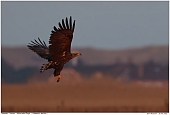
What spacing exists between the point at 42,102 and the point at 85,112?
1.69 ft

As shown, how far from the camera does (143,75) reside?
248 inches

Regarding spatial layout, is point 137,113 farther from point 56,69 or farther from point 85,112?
point 56,69

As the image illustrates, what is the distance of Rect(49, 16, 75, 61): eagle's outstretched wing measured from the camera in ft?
16.0

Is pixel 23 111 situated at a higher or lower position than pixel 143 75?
lower

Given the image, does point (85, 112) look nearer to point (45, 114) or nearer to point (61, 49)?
point (45, 114)

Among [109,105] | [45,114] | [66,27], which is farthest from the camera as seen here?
[109,105]

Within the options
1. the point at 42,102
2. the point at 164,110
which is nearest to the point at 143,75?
the point at 164,110

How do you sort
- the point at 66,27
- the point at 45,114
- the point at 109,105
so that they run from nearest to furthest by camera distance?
the point at 66,27 < the point at 45,114 < the point at 109,105

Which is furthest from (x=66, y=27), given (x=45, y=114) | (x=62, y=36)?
(x=45, y=114)

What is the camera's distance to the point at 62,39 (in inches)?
193

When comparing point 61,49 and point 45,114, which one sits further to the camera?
point 45,114

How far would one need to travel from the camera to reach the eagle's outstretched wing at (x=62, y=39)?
16.0 feet

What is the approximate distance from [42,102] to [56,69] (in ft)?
4.69

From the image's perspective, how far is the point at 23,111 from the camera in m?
6.24
